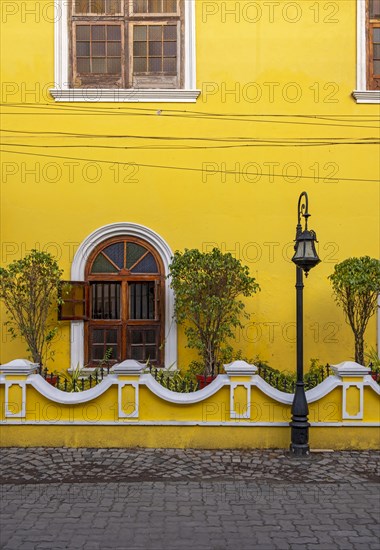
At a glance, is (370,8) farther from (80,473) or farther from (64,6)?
(80,473)

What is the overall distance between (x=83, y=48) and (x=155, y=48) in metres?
1.21

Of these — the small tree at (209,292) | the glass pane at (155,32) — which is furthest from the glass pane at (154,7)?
the small tree at (209,292)

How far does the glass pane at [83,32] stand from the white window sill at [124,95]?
0.95 metres

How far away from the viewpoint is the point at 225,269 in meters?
8.29

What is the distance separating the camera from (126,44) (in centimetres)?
984

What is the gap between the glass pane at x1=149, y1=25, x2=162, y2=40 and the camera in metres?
9.84

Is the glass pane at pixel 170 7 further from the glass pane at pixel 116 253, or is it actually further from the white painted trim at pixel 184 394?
the white painted trim at pixel 184 394

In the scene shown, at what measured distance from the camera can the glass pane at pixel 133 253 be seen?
9648 mm

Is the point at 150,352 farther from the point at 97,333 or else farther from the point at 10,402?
the point at 10,402

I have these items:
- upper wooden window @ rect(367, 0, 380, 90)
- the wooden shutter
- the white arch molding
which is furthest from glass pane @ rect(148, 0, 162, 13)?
the wooden shutter

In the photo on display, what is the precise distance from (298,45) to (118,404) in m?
6.63

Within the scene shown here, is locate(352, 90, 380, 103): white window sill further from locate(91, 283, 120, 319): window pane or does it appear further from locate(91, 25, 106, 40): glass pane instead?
locate(91, 283, 120, 319): window pane

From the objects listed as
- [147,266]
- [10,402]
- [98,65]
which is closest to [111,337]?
[147,266]

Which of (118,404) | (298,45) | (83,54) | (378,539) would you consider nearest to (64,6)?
(83,54)
